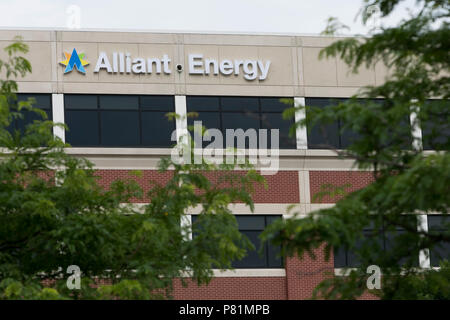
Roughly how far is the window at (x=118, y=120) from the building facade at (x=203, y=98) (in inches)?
1.4

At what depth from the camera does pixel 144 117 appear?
116 ft

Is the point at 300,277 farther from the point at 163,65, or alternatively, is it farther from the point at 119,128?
the point at 163,65

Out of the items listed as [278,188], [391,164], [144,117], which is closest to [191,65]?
[144,117]

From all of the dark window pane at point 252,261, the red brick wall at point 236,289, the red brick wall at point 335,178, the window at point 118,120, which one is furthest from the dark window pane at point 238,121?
the red brick wall at point 236,289

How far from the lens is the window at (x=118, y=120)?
34.6m

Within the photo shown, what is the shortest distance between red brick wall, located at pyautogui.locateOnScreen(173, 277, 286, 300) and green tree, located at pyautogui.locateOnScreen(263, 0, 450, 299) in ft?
59.3

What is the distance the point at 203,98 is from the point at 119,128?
330 centimetres

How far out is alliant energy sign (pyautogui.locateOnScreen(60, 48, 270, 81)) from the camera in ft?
114

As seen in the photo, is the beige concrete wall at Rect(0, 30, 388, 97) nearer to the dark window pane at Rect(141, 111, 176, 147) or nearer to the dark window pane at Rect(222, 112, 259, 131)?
the dark window pane at Rect(222, 112, 259, 131)

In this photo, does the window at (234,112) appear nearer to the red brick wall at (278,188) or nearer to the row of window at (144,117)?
the row of window at (144,117)

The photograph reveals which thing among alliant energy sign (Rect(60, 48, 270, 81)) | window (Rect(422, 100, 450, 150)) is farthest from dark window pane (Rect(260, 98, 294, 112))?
window (Rect(422, 100, 450, 150))

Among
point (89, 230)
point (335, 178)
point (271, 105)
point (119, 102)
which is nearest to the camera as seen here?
point (89, 230)

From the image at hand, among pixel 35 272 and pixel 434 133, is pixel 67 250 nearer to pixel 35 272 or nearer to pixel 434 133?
pixel 35 272
